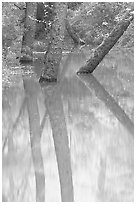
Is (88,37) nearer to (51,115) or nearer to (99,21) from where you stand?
(99,21)

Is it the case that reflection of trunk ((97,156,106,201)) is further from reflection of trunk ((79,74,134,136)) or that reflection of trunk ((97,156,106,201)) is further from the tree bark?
the tree bark

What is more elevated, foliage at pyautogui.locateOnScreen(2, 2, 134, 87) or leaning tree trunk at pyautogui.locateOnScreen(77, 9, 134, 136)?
leaning tree trunk at pyautogui.locateOnScreen(77, 9, 134, 136)

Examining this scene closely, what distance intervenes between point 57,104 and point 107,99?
1.27 m

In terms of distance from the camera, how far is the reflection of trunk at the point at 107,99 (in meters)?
8.46

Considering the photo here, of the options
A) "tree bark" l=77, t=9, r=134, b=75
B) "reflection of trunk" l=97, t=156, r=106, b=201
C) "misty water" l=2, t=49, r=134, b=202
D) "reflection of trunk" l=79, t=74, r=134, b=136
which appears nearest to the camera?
"reflection of trunk" l=97, t=156, r=106, b=201

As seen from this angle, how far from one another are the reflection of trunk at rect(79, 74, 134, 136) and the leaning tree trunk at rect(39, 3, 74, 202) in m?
1.01

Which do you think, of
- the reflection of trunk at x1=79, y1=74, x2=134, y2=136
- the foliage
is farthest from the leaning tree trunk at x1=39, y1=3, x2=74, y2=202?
the foliage

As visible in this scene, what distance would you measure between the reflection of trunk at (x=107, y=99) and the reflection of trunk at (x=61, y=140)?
3.42 ft

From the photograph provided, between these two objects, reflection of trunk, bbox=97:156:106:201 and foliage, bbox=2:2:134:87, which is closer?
reflection of trunk, bbox=97:156:106:201

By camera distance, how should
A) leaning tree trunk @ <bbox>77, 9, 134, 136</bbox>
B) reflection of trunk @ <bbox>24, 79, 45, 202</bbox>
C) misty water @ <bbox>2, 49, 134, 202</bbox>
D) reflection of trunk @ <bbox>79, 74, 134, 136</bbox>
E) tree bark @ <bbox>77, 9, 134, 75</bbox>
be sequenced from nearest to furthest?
misty water @ <bbox>2, 49, 134, 202</bbox> → reflection of trunk @ <bbox>24, 79, 45, 202</bbox> → reflection of trunk @ <bbox>79, 74, 134, 136</bbox> → leaning tree trunk @ <bbox>77, 9, 134, 136</bbox> → tree bark @ <bbox>77, 9, 134, 75</bbox>

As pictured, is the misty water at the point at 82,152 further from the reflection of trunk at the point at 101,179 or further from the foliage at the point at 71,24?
the foliage at the point at 71,24

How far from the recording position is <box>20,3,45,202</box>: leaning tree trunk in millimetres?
5880

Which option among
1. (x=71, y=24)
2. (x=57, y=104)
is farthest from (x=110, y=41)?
(x=71, y=24)

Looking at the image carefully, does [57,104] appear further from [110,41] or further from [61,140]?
[110,41]
